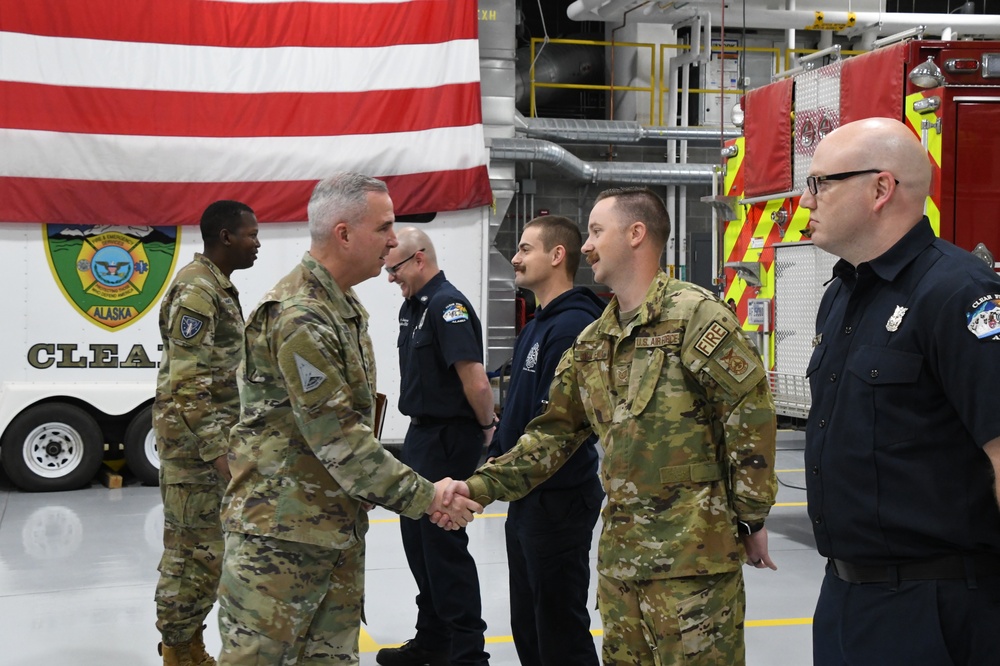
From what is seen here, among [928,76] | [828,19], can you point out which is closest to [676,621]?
[928,76]

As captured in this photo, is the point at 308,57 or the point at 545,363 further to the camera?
the point at 308,57

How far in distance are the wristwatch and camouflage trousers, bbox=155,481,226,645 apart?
258 cm

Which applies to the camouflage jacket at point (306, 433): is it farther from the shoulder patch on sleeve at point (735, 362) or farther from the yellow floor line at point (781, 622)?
the yellow floor line at point (781, 622)

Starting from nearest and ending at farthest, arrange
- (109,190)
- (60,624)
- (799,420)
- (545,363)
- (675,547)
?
(675,547)
(545,363)
(60,624)
(799,420)
(109,190)

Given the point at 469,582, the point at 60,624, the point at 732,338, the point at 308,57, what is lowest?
the point at 60,624

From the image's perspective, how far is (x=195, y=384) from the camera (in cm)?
478

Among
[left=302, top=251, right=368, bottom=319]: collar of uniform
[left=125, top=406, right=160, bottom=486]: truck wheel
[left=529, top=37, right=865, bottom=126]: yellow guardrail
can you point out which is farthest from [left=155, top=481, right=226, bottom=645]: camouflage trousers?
[left=529, top=37, right=865, bottom=126]: yellow guardrail

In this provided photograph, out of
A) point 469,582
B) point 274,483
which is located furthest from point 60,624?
point 274,483

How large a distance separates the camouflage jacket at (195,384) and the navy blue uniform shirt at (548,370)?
1.39 m

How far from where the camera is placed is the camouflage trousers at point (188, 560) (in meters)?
4.72

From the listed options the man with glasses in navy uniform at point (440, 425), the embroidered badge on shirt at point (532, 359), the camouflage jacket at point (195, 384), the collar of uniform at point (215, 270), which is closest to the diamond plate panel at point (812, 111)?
the man with glasses in navy uniform at point (440, 425)

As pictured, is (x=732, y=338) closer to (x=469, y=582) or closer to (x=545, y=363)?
(x=545, y=363)

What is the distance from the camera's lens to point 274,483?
3117mm

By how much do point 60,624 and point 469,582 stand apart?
7.88ft
